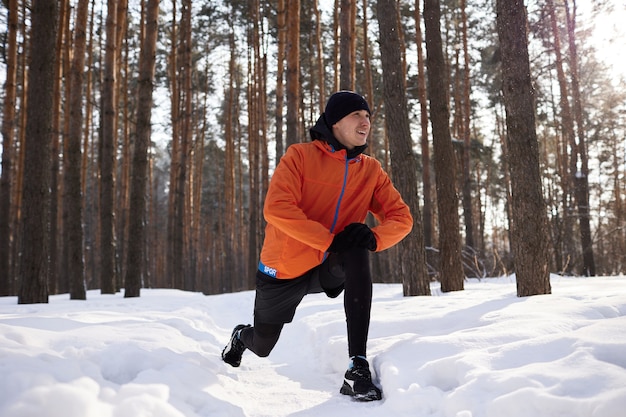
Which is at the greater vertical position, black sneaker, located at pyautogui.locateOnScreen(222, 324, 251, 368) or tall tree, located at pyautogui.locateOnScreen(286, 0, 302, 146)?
tall tree, located at pyautogui.locateOnScreen(286, 0, 302, 146)

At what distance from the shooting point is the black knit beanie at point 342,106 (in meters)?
2.73

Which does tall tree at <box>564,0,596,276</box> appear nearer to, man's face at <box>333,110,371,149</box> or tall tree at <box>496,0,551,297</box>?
tall tree at <box>496,0,551,297</box>

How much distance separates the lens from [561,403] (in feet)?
5.47

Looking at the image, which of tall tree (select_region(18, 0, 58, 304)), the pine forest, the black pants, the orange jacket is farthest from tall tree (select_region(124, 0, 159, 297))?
the orange jacket

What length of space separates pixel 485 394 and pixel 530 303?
6.93 ft

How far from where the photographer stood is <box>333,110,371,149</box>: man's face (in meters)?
2.72

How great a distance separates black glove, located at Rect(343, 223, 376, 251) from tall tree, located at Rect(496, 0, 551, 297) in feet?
8.75

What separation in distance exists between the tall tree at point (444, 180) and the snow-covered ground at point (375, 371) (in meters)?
3.12

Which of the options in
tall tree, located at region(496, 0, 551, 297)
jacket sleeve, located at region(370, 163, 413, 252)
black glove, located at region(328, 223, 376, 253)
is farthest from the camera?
tall tree, located at region(496, 0, 551, 297)

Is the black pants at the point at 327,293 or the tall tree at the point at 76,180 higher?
the tall tree at the point at 76,180

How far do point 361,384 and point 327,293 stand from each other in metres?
0.60

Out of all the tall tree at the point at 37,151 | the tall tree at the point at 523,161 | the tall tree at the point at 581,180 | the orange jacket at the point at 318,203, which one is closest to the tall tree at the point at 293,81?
the tall tree at the point at 37,151

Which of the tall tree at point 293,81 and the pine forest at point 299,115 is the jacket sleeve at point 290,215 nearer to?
the pine forest at point 299,115

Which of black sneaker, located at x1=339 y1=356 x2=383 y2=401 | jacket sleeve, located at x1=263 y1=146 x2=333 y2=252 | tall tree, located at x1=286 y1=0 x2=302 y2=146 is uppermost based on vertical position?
tall tree, located at x1=286 y1=0 x2=302 y2=146
